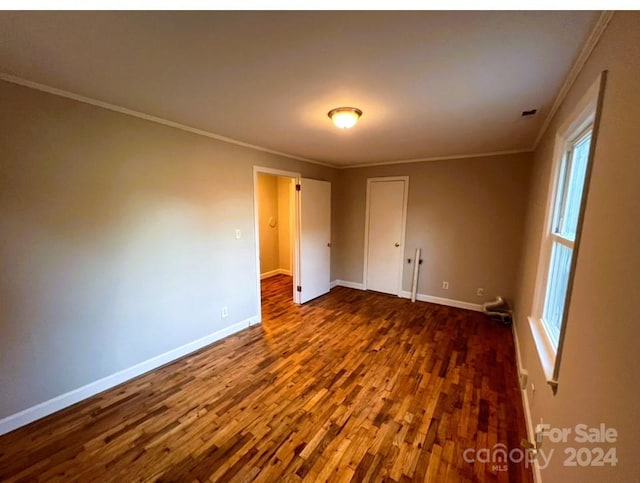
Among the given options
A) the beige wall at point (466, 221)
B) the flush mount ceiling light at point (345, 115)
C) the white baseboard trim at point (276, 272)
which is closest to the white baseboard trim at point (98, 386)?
the flush mount ceiling light at point (345, 115)

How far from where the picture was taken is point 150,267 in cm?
236

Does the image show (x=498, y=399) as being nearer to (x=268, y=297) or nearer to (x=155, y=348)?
(x=155, y=348)

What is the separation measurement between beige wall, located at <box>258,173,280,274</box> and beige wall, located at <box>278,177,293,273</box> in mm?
68

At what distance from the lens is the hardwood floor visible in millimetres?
1529

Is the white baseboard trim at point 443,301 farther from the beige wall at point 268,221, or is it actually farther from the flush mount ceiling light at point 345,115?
the flush mount ceiling light at point 345,115

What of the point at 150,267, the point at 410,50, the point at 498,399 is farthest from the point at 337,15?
the point at 498,399

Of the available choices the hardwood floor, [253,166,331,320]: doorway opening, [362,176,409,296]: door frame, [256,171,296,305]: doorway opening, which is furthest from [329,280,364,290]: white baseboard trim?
the hardwood floor

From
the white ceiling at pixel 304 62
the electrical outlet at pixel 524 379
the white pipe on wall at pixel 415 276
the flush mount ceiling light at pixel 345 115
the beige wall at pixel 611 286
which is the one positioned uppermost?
the white ceiling at pixel 304 62

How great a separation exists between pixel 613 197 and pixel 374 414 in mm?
1874

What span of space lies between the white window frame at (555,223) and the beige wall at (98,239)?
2.83 meters

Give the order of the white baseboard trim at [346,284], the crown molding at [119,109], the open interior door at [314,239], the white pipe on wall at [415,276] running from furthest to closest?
the white baseboard trim at [346,284] < the white pipe on wall at [415,276] < the open interior door at [314,239] < the crown molding at [119,109]

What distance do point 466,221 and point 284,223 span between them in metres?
3.58

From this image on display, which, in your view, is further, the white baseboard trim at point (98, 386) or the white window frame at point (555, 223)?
the white baseboard trim at point (98, 386)

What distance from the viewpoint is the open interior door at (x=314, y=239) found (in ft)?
13.1
